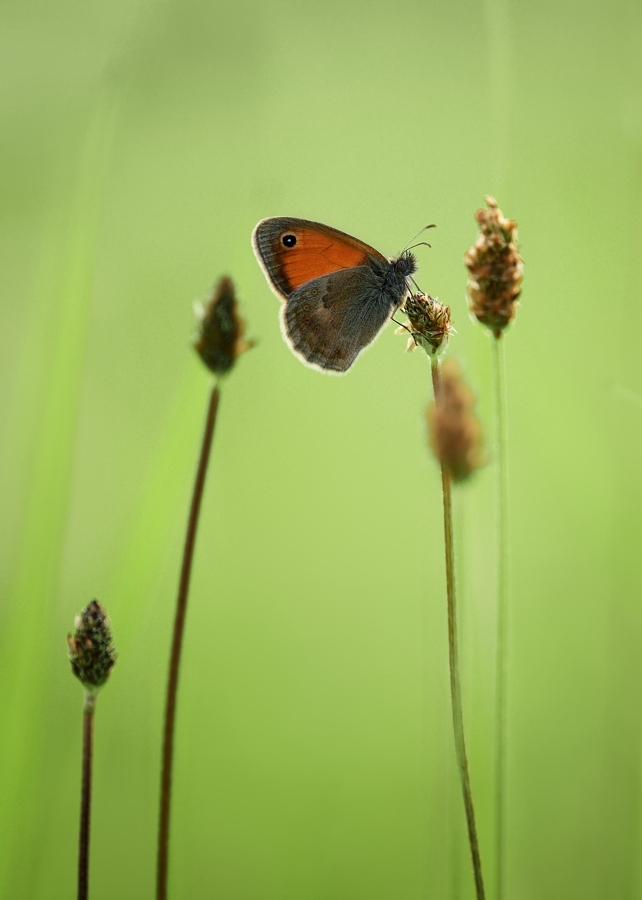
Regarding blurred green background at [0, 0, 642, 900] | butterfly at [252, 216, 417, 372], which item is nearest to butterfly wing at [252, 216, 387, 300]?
butterfly at [252, 216, 417, 372]

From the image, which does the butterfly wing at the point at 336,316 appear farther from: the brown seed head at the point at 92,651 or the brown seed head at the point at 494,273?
the brown seed head at the point at 92,651

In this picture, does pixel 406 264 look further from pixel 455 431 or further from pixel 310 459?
pixel 455 431

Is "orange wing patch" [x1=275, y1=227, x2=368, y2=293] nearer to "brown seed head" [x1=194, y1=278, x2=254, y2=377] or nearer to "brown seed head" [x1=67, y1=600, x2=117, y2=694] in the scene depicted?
"brown seed head" [x1=194, y1=278, x2=254, y2=377]

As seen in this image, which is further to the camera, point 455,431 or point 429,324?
point 429,324

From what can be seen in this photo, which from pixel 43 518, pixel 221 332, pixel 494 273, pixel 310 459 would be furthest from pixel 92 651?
pixel 310 459

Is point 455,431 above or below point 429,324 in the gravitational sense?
below

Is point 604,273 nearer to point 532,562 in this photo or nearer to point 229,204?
point 532,562
